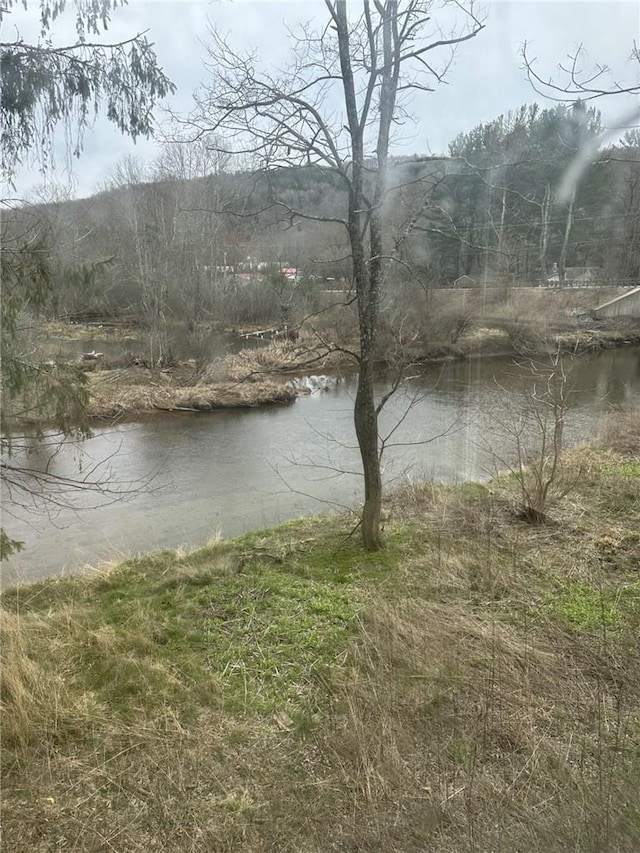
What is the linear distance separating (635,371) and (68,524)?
1659cm

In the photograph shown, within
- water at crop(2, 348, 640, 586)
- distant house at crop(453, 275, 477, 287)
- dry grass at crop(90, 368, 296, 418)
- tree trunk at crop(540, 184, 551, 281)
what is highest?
tree trunk at crop(540, 184, 551, 281)

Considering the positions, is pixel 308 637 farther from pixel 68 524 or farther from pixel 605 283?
pixel 605 283

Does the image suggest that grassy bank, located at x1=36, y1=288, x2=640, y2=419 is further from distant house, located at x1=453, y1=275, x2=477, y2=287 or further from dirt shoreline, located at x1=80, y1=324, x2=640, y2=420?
distant house, located at x1=453, y1=275, x2=477, y2=287

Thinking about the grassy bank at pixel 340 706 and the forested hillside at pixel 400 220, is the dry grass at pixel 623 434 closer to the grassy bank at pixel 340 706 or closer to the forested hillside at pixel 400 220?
the forested hillside at pixel 400 220

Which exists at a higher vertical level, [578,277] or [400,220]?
[578,277]

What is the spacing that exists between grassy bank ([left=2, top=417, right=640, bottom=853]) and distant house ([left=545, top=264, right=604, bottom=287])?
9699mm

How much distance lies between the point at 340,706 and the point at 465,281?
13.1 m

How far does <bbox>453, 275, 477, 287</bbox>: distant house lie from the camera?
44.3 feet

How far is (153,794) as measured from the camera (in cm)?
209

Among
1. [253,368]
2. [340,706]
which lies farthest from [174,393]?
[340,706]

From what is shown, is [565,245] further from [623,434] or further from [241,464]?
[241,464]

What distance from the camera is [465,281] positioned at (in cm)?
1412

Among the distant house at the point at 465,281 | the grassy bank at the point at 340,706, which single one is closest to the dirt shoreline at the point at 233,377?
the distant house at the point at 465,281

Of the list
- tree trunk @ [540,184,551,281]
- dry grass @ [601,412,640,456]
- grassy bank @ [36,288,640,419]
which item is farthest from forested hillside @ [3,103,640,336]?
dry grass @ [601,412,640,456]
